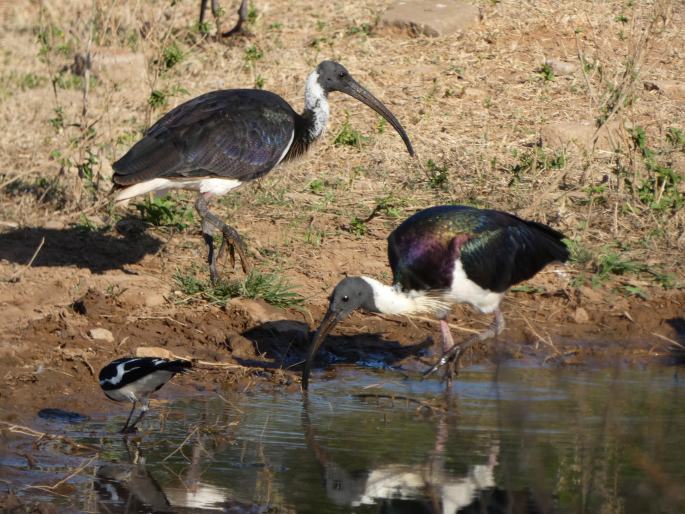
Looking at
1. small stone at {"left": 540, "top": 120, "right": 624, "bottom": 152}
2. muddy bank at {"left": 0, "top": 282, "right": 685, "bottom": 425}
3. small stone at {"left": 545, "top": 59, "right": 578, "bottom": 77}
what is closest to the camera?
muddy bank at {"left": 0, "top": 282, "right": 685, "bottom": 425}

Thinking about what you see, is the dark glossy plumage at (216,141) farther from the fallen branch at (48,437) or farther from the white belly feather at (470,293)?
the fallen branch at (48,437)

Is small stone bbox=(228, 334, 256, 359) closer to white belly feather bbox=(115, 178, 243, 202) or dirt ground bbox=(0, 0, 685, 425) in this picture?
dirt ground bbox=(0, 0, 685, 425)

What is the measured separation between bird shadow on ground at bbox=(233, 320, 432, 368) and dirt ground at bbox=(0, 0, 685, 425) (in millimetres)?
16

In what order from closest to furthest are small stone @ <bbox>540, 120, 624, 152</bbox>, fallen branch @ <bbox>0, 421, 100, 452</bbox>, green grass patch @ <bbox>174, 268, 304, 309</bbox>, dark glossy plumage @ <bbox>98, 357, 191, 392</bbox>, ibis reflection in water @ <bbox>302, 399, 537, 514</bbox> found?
ibis reflection in water @ <bbox>302, 399, 537, 514</bbox> < fallen branch @ <bbox>0, 421, 100, 452</bbox> < dark glossy plumage @ <bbox>98, 357, 191, 392</bbox> < green grass patch @ <bbox>174, 268, 304, 309</bbox> < small stone @ <bbox>540, 120, 624, 152</bbox>

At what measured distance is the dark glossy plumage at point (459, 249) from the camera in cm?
714

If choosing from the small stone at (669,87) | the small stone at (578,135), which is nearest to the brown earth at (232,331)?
the small stone at (578,135)

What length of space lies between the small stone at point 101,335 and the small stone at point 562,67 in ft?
21.6

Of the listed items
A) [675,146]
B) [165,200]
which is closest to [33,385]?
[165,200]

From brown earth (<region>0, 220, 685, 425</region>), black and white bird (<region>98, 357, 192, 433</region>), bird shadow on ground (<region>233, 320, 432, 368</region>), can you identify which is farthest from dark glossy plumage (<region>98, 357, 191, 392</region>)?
bird shadow on ground (<region>233, 320, 432, 368</region>)

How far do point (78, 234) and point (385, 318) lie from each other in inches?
108

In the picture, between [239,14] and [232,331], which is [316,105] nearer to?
[232,331]

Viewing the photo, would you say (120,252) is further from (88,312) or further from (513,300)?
(513,300)

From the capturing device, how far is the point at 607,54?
12.5 meters

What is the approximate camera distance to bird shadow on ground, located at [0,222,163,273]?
29.4ft
